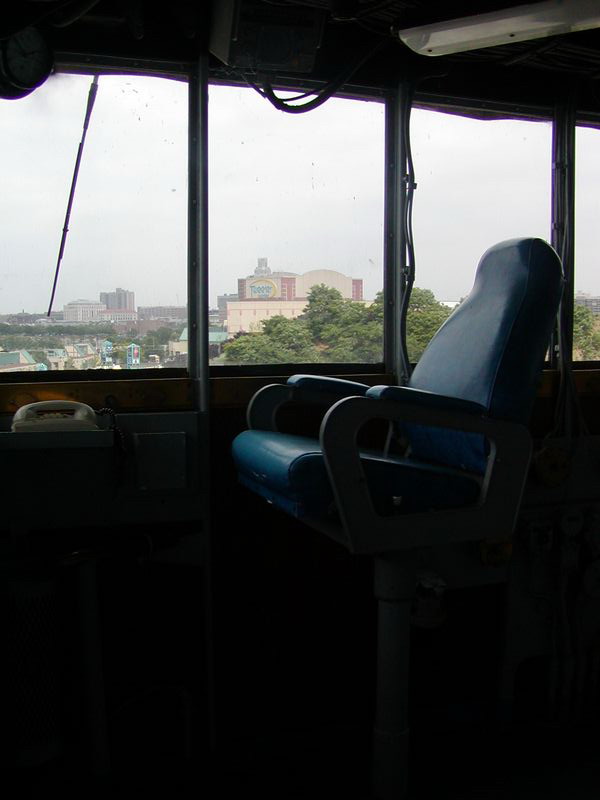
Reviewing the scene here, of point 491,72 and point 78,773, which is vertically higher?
point 491,72

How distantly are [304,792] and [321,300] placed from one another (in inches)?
56.6

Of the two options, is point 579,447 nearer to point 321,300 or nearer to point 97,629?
point 321,300

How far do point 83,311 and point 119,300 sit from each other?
4.4 inches

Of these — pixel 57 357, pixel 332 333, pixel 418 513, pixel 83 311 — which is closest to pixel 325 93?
pixel 332 333

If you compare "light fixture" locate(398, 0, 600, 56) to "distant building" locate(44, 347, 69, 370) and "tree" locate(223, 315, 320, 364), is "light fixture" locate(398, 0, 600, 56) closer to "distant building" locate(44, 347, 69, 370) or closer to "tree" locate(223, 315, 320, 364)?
"tree" locate(223, 315, 320, 364)

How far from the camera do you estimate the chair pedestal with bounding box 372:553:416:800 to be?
1777 mm

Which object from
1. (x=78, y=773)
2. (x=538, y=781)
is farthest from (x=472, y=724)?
(x=78, y=773)

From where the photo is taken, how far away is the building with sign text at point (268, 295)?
2.46 metres

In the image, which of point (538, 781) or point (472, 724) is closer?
point (538, 781)

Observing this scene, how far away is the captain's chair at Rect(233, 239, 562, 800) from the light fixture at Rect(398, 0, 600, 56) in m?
0.61

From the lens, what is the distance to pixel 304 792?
1.95m

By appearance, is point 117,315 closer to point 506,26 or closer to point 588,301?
point 506,26

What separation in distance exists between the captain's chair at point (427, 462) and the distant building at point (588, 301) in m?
1.02

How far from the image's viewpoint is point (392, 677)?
1.80 m
